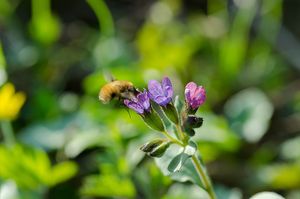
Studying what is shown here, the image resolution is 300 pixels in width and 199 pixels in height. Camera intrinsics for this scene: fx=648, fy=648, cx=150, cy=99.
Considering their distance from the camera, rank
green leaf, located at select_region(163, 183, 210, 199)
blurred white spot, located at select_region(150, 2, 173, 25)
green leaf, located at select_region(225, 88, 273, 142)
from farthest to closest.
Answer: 1. blurred white spot, located at select_region(150, 2, 173, 25)
2. green leaf, located at select_region(225, 88, 273, 142)
3. green leaf, located at select_region(163, 183, 210, 199)

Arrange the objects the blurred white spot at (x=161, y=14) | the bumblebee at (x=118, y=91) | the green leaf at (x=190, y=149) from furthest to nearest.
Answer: the blurred white spot at (x=161, y=14)
the bumblebee at (x=118, y=91)
the green leaf at (x=190, y=149)

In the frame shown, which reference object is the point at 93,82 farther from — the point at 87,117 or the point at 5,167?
→ the point at 5,167

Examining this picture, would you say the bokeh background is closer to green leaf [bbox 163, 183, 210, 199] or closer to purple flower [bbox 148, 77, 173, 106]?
green leaf [bbox 163, 183, 210, 199]

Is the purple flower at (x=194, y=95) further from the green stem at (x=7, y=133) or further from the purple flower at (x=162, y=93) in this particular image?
the green stem at (x=7, y=133)

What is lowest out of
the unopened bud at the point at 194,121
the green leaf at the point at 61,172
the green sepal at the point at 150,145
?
the unopened bud at the point at 194,121

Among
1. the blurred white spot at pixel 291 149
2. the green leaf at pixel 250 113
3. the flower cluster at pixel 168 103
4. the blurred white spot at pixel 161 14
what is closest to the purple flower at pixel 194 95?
the flower cluster at pixel 168 103

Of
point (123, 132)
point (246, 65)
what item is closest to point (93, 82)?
point (123, 132)

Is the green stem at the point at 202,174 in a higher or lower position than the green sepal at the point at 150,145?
lower

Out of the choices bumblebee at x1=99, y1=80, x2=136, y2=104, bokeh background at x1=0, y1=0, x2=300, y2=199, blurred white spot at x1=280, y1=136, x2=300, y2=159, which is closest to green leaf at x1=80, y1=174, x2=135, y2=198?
bokeh background at x1=0, y1=0, x2=300, y2=199
